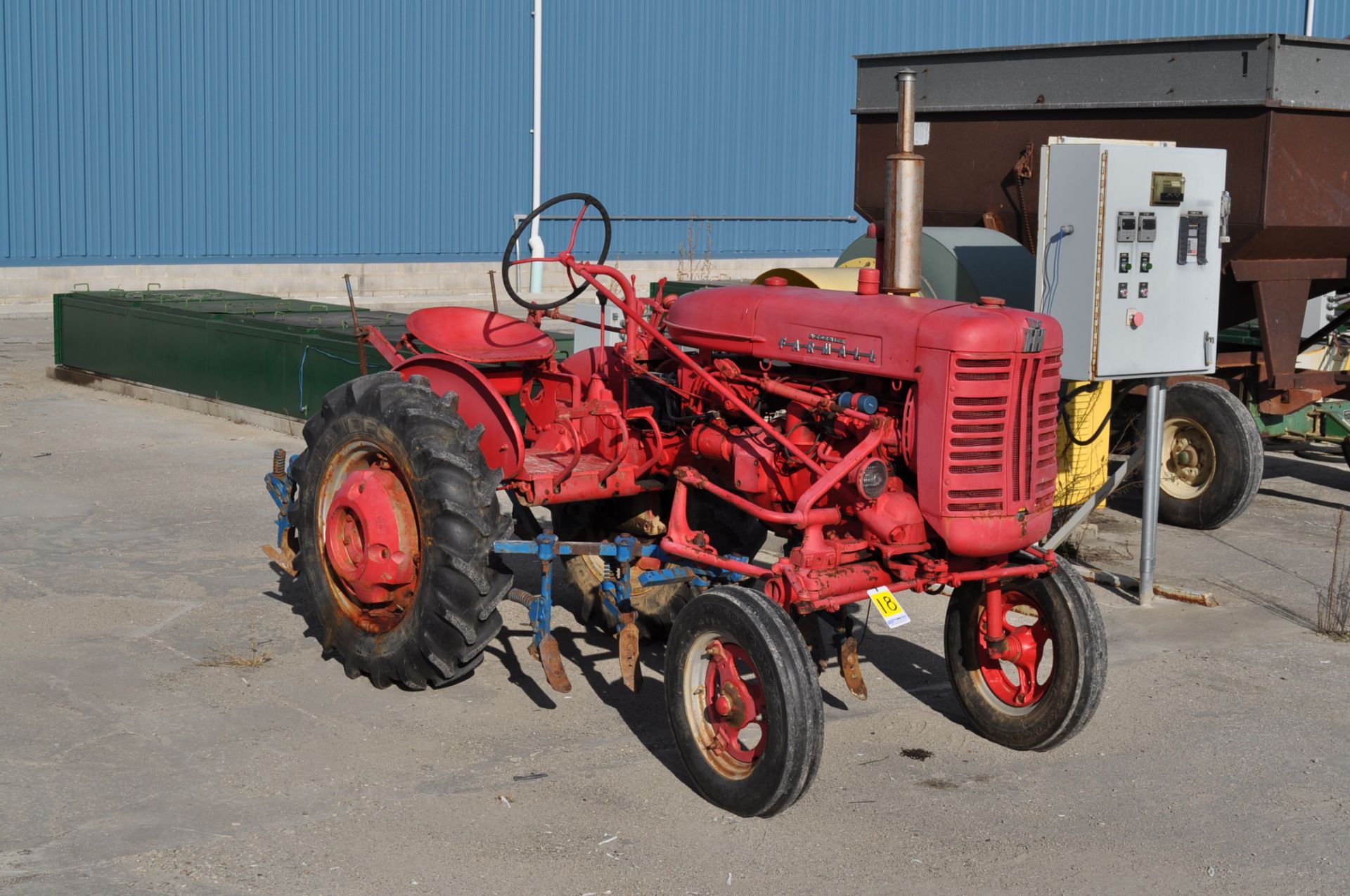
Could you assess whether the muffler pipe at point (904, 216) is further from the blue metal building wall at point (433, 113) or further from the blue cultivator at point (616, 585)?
the blue metal building wall at point (433, 113)

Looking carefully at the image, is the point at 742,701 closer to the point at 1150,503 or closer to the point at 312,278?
the point at 1150,503

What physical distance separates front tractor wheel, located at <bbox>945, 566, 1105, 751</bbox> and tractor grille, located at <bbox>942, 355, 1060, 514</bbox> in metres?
0.45

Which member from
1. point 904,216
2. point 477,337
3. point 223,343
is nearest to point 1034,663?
point 904,216

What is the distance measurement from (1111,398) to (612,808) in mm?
5072

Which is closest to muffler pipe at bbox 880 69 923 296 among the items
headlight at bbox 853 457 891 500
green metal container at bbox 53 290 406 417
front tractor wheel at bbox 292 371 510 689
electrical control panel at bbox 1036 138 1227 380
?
headlight at bbox 853 457 891 500

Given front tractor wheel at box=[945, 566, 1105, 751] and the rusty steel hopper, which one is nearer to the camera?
front tractor wheel at box=[945, 566, 1105, 751]

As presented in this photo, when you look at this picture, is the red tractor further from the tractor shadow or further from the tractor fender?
the tractor shadow

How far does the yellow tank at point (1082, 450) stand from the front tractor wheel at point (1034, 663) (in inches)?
109

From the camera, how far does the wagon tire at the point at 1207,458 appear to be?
28.9 ft

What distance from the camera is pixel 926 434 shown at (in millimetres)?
4785

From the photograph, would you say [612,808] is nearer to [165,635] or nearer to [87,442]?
[165,635]

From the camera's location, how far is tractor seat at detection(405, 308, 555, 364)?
632 cm

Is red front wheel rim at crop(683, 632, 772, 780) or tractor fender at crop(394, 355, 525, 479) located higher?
tractor fender at crop(394, 355, 525, 479)

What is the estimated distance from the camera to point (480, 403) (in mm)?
5902
